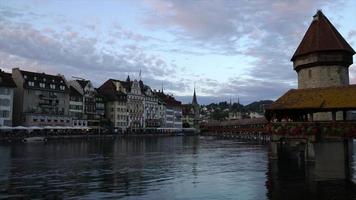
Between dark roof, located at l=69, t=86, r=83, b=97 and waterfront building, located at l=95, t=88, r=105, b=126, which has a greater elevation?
dark roof, located at l=69, t=86, r=83, b=97

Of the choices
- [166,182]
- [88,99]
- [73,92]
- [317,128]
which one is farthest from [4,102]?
[317,128]

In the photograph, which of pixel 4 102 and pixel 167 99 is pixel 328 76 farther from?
pixel 167 99

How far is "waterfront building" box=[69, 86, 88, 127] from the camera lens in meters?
121

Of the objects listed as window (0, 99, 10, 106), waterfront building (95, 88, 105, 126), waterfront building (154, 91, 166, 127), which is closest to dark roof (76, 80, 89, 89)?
waterfront building (95, 88, 105, 126)

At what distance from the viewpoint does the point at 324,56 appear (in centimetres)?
4966

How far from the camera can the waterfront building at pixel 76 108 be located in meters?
121

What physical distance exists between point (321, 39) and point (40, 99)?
7639 cm

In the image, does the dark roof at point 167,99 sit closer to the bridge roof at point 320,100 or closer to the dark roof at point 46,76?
the dark roof at point 46,76

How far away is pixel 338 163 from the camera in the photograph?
32781 millimetres

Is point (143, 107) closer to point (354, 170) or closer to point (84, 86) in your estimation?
point (84, 86)

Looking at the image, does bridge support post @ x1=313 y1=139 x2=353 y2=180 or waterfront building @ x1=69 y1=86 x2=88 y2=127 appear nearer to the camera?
bridge support post @ x1=313 y1=139 x2=353 y2=180

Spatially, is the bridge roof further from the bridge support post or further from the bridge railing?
the bridge support post

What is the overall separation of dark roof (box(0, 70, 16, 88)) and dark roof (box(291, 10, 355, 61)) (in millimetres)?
64905

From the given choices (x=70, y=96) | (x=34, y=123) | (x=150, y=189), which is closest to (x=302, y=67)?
(x=150, y=189)
